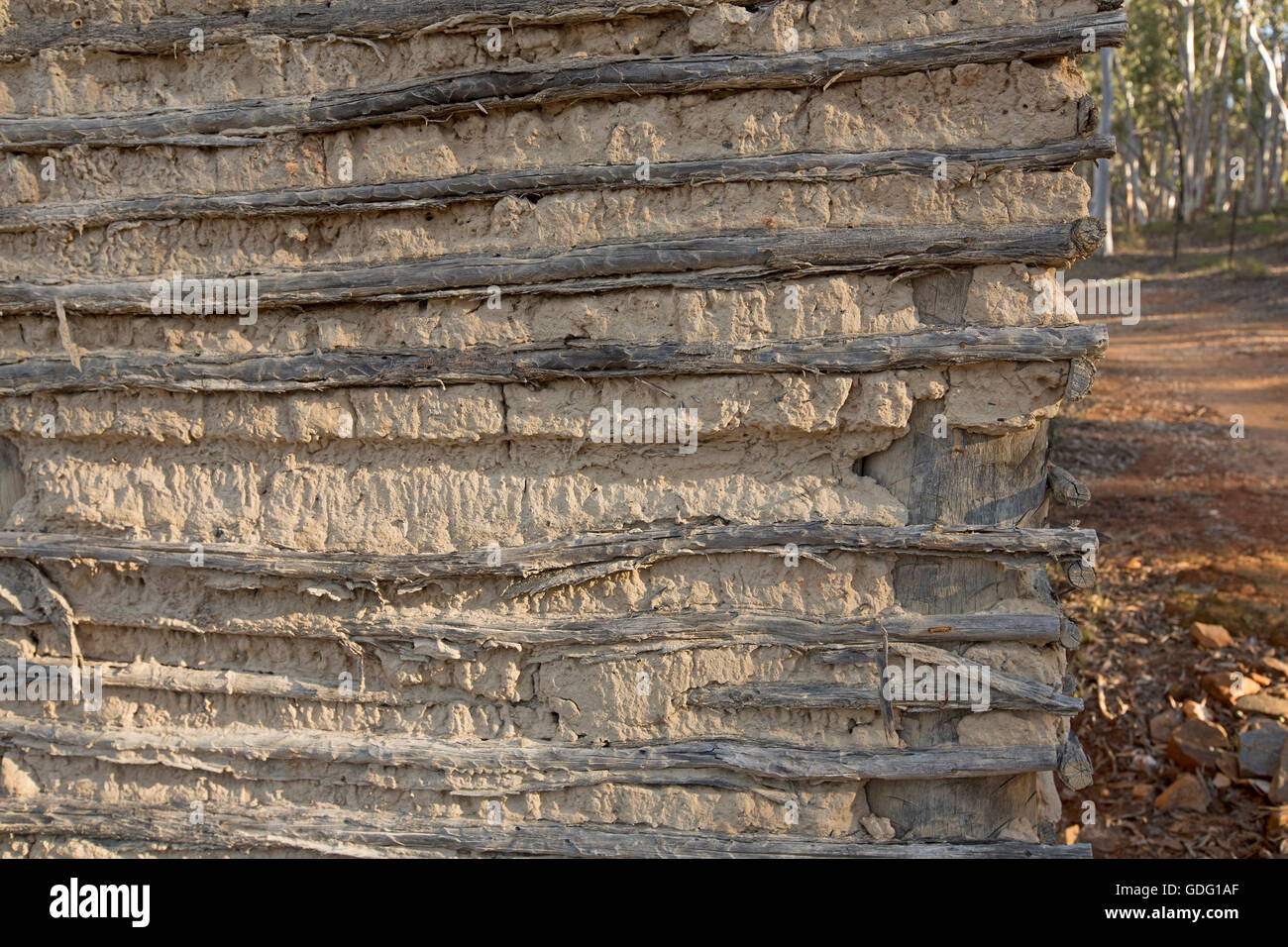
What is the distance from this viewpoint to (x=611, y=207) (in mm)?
2783

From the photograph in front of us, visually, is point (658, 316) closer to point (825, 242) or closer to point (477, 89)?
point (825, 242)

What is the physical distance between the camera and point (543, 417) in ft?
9.35

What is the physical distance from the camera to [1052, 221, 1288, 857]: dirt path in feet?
13.4

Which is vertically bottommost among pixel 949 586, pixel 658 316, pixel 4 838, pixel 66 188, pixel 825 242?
pixel 4 838

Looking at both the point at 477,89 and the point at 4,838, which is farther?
the point at 4,838

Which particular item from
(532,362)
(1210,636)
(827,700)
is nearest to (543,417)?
(532,362)

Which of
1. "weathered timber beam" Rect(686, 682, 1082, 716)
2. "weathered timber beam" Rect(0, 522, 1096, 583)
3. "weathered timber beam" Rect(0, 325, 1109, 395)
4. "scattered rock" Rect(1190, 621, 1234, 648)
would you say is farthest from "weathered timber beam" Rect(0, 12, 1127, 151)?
"scattered rock" Rect(1190, 621, 1234, 648)

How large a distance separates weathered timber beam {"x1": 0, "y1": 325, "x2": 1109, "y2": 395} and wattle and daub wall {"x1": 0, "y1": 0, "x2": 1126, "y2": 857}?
0.05ft

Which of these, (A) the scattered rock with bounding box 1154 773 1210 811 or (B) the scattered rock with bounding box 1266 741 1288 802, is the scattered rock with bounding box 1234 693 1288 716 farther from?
(A) the scattered rock with bounding box 1154 773 1210 811

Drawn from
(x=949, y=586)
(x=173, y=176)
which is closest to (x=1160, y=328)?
(x=949, y=586)

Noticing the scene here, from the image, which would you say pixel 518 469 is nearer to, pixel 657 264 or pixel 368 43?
pixel 657 264

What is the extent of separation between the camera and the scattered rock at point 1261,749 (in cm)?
414

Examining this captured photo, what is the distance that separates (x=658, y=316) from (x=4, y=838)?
10.1 ft

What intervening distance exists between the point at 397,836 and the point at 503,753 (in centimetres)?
49
